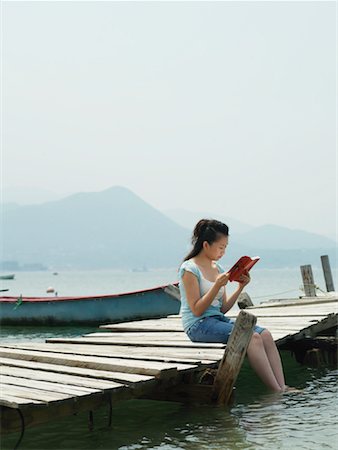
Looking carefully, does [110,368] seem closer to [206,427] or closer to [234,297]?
[206,427]

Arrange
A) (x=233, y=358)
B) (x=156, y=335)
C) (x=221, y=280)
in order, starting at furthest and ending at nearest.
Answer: (x=156, y=335)
(x=221, y=280)
(x=233, y=358)

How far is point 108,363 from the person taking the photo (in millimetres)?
6961

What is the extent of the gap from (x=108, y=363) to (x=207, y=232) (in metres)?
1.84

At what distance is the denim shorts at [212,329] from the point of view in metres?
7.85

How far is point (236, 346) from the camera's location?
23.5 ft

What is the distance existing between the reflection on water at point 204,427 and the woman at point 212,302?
0.42 meters

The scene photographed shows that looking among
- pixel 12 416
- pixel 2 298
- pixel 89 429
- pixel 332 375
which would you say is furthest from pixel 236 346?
pixel 2 298

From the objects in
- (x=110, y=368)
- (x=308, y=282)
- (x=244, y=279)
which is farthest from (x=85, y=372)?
(x=308, y=282)

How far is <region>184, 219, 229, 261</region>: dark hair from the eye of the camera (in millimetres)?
7887

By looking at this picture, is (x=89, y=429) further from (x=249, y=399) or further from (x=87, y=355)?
(x=249, y=399)

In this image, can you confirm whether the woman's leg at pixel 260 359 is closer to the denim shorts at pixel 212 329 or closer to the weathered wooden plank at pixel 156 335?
the denim shorts at pixel 212 329

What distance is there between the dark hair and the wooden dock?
1.08 metres

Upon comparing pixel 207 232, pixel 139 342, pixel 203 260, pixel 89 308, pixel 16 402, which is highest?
pixel 207 232

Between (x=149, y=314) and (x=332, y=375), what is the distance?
10.5 meters
